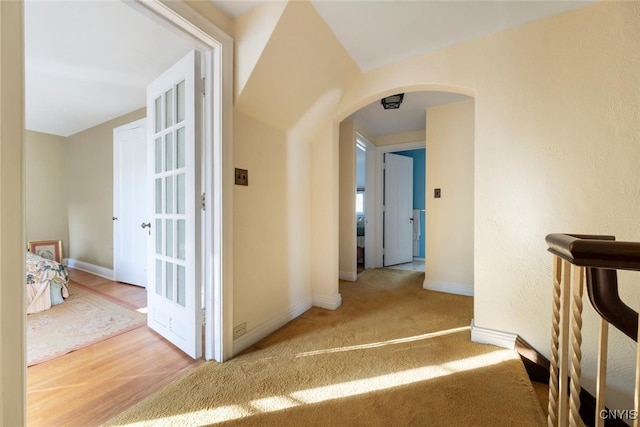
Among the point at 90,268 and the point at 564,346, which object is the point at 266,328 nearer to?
the point at 564,346

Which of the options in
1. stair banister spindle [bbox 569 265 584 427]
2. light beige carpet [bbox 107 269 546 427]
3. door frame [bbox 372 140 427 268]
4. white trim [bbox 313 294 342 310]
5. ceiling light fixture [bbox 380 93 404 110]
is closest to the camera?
stair banister spindle [bbox 569 265 584 427]

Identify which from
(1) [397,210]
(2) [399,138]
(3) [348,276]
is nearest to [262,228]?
(3) [348,276]

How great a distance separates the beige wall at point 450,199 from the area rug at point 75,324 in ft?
10.7

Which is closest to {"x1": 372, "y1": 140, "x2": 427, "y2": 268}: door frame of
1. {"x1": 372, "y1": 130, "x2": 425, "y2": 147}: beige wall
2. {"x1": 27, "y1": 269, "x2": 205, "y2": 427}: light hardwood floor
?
{"x1": 372, "y1": 130, "x2": 425, "y2": 147}: beige wall

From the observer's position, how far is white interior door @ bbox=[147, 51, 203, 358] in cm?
164

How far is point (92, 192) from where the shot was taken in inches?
150

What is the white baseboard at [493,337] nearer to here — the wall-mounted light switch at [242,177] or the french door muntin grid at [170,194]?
the wall-mounted light switch at [242,177]

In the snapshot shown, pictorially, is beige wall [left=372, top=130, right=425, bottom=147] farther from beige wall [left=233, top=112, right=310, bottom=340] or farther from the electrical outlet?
A: the electrical outlet

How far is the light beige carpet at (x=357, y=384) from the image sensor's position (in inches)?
46.9

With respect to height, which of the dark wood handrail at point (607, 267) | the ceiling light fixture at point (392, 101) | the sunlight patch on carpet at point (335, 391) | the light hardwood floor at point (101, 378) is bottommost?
the light hardwood floor at point (101, 378)

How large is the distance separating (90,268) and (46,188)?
1557 millimetres

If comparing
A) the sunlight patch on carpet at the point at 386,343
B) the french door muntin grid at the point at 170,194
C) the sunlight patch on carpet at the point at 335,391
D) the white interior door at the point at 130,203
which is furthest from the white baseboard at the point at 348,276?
the white interior door at the point at 130,203

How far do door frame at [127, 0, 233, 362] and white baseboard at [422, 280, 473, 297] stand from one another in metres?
2.50

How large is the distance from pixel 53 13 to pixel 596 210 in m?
3.62
